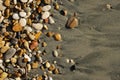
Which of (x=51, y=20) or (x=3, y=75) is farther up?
(x=51, y=20)

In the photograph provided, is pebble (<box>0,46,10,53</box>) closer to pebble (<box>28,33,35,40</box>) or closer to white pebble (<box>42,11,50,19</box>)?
pebble (<box>28,33,35,40</box>)

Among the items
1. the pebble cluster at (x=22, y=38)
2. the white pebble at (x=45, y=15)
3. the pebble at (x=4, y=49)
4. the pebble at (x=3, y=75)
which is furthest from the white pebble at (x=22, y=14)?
the pebble at (x=3, y=75)

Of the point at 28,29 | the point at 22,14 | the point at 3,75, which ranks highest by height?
the point at 22,14

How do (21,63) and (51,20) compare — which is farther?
(51,20)

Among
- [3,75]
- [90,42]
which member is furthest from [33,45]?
[90,42]

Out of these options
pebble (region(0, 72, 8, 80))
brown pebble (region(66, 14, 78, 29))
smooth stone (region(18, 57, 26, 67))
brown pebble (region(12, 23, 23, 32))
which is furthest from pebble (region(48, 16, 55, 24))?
pebble (region(0, 72, 8, 80))

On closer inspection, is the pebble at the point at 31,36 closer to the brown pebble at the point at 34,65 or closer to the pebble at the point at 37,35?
the pebble at the point at 37,35

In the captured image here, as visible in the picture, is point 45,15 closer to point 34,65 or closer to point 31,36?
point 31,36

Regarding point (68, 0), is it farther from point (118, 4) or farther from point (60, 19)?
point (118, 4)
